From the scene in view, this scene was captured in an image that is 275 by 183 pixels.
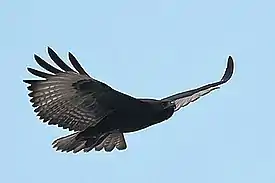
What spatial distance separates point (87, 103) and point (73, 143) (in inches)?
43.6

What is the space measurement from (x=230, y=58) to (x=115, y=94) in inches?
120

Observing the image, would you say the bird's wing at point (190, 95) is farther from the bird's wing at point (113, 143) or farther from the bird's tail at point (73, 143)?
the bird's wing at point (113, 143)

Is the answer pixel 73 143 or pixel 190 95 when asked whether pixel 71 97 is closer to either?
pixel 73 143

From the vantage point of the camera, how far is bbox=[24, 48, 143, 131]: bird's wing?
1381cm

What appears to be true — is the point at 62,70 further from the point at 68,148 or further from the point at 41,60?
the point at 68,148

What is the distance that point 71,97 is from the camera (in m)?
14.3

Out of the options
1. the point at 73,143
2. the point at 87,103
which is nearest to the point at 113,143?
the point at 73,143

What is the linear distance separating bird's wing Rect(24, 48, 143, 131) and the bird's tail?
440 mm

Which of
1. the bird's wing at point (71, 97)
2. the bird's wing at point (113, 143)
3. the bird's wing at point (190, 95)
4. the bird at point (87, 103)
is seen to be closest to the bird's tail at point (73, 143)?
the bird at point (87, 103)

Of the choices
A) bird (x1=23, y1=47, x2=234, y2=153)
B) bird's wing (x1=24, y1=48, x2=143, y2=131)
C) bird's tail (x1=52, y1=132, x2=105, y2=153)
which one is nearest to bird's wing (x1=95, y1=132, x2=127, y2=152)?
bird's tail (x1=52, y1=132, x2=105, y2=153)

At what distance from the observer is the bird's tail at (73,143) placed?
15.0 metres

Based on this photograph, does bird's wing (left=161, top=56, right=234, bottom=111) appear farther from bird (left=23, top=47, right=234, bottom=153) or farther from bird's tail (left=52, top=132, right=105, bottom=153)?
bird's tail (left=52, top=132, right=105, bottom=153)

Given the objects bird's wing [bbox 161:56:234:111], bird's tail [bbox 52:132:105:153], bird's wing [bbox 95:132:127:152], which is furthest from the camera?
bird's wing [bbox 95:132:127:152]

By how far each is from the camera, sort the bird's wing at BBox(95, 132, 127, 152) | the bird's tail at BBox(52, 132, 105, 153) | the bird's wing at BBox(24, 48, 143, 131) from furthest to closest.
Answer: the bird's wing at BBox(95, 132, 127, 152)
the bird's tail at BBox(52, 132, 105, 153)
the bird's wing at BBox(24, 48, 143, 131)
